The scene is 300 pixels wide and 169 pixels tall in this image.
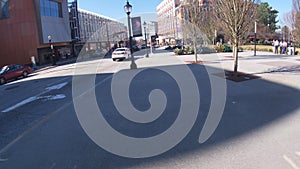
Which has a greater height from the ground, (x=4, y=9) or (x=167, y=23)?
(x=167, y=23)

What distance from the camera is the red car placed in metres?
19.2

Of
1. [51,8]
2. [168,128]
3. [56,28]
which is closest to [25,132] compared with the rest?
[168,128]

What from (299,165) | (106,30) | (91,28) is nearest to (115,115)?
(299,165)

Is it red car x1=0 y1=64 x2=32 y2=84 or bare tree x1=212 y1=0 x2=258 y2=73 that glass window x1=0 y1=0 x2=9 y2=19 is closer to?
red car x1=0 y1=64 x2=32 y2=84

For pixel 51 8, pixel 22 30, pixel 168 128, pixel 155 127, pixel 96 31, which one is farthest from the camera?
pixel 96 31

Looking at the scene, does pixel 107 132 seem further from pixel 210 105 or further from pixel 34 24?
pixel 34 24

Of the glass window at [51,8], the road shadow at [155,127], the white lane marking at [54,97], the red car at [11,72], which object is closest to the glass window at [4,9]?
the glass window at [51,8]

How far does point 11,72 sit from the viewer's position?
66.4 ft

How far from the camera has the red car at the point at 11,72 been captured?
19203 millimetres

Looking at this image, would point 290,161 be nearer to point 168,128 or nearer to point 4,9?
point 168,128

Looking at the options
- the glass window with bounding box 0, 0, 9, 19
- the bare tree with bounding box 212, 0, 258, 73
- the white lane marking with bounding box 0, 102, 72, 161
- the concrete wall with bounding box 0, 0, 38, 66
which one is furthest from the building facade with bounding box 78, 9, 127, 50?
the white lane marking with bounding box 0, 102, 72, 161

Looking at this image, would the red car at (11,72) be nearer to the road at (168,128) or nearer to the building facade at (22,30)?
the road at (168,128)

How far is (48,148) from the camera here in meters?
4.88

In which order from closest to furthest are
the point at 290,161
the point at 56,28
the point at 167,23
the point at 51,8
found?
the point at 290,161, the point at 51,8, the point at 56,28, the point at 167,23
